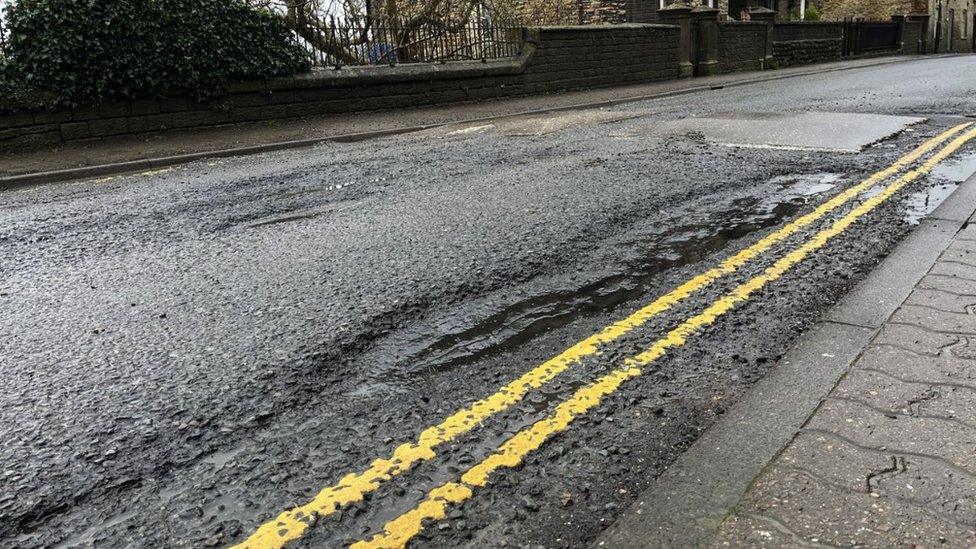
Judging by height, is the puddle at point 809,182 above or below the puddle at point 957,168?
above

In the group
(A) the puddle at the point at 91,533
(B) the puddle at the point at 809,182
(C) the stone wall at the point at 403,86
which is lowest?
(A) the puddle at the point at 91,533

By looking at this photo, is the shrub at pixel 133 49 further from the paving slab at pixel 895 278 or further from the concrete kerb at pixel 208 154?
the paving slab at pixel 895 278

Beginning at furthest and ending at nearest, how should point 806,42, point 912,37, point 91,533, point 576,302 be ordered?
point 912,37, point 806,42, point 576,302, point 91,533

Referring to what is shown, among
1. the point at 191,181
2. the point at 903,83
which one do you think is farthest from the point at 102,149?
the point at 903,83

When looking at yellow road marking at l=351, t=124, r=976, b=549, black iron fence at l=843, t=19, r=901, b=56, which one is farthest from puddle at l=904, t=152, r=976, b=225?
black iron fence at l=843, t=19, r=901, b=56

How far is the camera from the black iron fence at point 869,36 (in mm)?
35438

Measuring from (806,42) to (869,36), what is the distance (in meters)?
9.88

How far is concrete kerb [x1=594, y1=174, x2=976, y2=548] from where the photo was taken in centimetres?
200

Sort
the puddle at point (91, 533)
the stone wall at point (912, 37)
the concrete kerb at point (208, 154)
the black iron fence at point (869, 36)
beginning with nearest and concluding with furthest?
1. the puddle at point (91, 533)
2. the concrete kerb at point (208, 154)
3. the black iron fence at point (869, 36)
4. the stone wall at point (912, 37)

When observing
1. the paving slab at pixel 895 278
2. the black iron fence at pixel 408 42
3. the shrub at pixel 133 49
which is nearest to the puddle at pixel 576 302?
the paving slab at pixel 895 278

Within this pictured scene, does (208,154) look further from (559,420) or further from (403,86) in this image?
(559,420)

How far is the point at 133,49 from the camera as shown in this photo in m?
11.1

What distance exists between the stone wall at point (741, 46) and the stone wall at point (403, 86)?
269 cm

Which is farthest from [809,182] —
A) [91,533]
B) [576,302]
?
[91,533]
